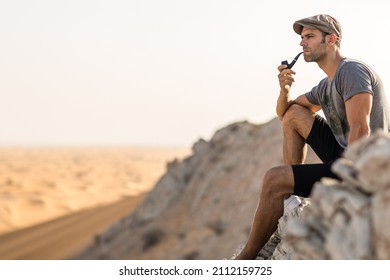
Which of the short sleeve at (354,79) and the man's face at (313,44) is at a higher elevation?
the man's face at (313,44)

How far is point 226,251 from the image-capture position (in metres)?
15.2

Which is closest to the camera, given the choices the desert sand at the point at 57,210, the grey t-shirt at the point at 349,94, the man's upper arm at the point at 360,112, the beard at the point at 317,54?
the man's upper arm at the point at 360,112

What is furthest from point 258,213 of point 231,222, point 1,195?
point 1,195

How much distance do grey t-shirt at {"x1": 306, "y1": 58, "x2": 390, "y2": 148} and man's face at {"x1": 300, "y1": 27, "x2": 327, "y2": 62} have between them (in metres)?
0.22

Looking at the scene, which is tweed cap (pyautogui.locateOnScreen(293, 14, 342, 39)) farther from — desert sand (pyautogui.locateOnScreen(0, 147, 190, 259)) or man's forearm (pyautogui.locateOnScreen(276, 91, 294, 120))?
desert sand (pyautogui.locateOnScreen(0, 147, 190, 259))

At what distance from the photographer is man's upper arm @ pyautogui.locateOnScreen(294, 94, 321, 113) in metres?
5.49

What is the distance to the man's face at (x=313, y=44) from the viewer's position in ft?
16.1

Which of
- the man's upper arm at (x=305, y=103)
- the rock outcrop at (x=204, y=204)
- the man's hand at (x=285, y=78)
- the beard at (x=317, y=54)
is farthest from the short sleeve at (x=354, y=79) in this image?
the rock outcrop at (x=204, y=204)

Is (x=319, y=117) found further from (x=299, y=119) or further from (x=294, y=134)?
(x=294, y=134)

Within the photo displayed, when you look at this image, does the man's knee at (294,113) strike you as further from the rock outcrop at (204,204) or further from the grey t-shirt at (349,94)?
the rock outcrop at (204,204)

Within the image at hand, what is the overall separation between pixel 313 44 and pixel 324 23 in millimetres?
193

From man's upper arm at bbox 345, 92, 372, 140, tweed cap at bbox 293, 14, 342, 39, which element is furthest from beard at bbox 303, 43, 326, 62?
man's upper arm at bbox 345, 92, 372, 140

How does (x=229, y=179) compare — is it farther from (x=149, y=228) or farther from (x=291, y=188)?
(x=291, y=188)
